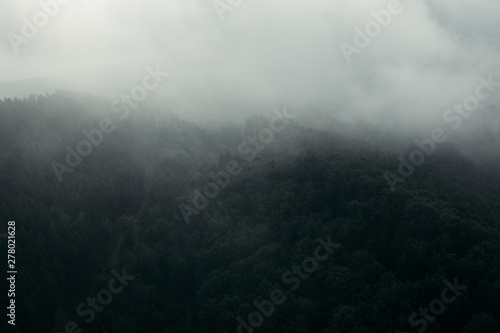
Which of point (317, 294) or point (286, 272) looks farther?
point (286, 272)

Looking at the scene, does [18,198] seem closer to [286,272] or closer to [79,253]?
[79,253]

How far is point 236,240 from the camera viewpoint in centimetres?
10319

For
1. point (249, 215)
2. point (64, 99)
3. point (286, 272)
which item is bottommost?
point (286, 272)

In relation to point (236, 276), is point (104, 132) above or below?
above

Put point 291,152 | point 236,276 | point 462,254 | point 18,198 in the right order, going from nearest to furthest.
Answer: point 462,254
point 236,276
point 18,198
point 291,152

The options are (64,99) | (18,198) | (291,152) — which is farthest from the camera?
(64,99)

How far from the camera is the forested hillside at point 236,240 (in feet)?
263

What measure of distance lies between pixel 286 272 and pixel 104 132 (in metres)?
90.1

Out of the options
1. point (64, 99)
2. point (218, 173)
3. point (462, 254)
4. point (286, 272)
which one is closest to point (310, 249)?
point (286, 272)

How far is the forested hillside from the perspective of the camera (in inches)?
3157

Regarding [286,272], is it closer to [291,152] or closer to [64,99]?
[291,152]

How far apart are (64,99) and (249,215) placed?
93.8 metres

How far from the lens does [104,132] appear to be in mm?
155500

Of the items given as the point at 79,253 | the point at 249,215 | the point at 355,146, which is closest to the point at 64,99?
the point at 79,253
